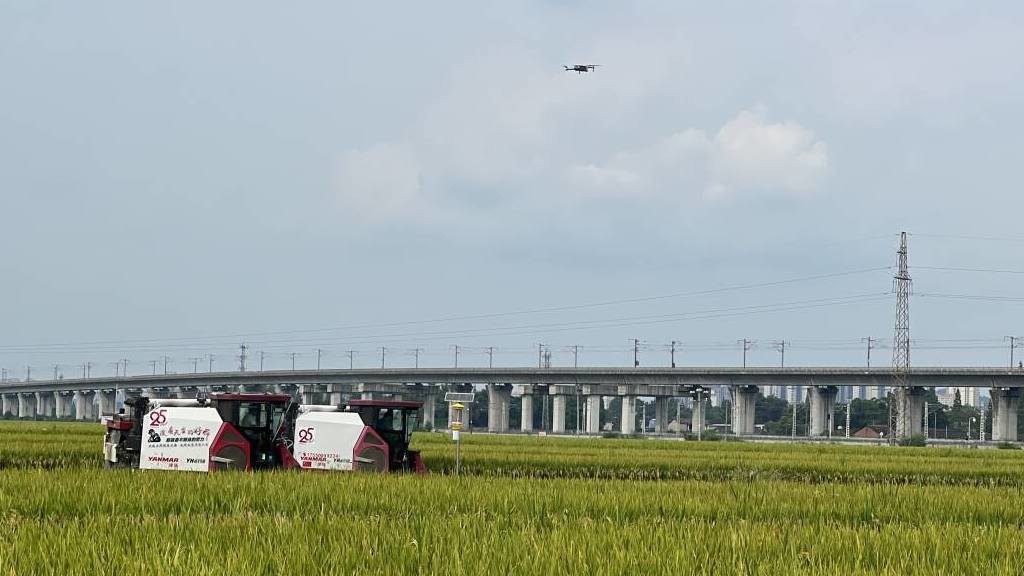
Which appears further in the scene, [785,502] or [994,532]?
[785,502]

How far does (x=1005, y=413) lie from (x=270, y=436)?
365 ft

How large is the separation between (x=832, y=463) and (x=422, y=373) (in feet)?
407

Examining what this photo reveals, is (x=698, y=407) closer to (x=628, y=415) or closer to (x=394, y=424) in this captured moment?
(x=628, y=415)

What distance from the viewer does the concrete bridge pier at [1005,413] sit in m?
129

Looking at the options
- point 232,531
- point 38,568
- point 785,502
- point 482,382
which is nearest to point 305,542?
point 232,531

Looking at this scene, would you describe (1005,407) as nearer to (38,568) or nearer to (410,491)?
(410,491)

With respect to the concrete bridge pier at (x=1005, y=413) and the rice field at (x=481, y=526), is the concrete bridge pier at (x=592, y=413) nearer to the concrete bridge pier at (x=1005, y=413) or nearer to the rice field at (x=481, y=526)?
the concrete bridge pier at (x=1005, y=413)

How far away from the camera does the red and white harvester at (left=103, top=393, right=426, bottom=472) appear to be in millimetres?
34969

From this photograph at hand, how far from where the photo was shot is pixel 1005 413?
13025 cm

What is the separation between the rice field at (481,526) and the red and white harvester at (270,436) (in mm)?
6026

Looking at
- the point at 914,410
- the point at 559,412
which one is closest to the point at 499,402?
the point at 559,412

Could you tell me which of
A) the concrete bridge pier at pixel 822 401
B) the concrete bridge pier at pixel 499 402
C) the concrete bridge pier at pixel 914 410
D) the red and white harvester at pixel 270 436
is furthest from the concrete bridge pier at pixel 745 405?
the red and white harvester at pixel 270 436

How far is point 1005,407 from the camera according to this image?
130625 millimetres

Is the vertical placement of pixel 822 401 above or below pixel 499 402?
above
